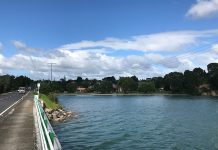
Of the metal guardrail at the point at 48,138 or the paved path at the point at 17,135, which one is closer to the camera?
the metal guardrail at the point at 48,138

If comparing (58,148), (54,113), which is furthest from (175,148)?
(54,113)

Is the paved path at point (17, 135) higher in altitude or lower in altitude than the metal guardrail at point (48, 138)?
lower

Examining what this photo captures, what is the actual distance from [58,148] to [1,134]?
9999 mm

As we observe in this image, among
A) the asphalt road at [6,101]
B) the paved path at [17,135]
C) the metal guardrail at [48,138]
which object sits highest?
the asphalt road at [6,101]

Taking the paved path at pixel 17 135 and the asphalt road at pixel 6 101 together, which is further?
the asphalt road at pixel 6 101

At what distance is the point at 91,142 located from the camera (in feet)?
116

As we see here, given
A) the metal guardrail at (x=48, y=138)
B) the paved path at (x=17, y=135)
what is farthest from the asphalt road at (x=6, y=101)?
the metal guardrail at (x=48, y=138)

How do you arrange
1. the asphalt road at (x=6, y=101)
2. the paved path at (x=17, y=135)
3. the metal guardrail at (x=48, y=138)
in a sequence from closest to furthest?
1. the metal guardrail at (x=48, y=138)
2. the paved path at (x=17, y=135)
3. the asphalt road at (x=6, y=101)

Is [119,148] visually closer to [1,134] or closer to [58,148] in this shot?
[1,134]

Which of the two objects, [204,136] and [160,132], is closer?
[204,136]

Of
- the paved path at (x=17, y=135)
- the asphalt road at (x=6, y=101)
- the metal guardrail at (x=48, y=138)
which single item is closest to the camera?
the metal guardrail at (x=48, y=138)

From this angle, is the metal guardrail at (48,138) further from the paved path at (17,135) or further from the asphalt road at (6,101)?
the asphalt road at (6,101)

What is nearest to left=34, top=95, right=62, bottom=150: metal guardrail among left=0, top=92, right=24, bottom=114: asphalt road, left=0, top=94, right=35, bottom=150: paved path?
left=0, top=94, right=35, bottom=150: paved path

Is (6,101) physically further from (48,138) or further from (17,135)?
(48,138)
